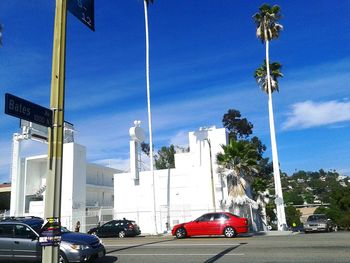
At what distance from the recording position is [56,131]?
6969mm

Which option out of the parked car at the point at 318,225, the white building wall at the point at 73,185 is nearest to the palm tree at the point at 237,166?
the parked car at the point at 318,225

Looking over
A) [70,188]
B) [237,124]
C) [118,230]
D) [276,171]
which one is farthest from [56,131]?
[237,124]

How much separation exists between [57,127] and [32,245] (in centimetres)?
687

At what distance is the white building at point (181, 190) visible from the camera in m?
33.8

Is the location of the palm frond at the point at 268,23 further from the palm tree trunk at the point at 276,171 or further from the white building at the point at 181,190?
the white building at the point at 181,190

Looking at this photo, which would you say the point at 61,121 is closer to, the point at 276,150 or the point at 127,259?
the point at 127,259

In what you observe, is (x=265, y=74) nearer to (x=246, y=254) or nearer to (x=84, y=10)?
(x=246, y=254)

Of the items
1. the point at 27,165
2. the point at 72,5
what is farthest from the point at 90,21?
the point at 27,165

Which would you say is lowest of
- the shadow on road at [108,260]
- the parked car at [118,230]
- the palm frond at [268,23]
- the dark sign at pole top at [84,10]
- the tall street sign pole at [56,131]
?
the shadow on road at [108,260]

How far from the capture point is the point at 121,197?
36562mm

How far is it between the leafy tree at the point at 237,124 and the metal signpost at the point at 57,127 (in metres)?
54.3

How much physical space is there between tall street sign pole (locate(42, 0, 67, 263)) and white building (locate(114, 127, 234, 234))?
2694cm

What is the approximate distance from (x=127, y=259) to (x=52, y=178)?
26.4 feet

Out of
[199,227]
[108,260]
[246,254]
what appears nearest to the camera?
[246,254]
